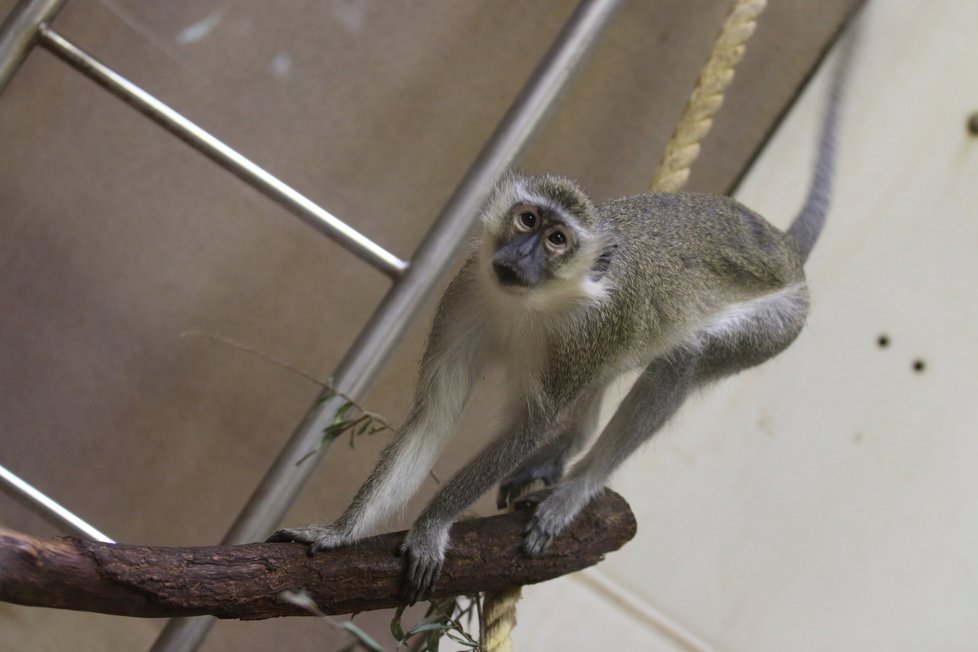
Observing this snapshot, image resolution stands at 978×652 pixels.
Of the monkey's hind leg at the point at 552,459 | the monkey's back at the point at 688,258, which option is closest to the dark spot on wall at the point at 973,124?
the monkey's back at the point at 688,258

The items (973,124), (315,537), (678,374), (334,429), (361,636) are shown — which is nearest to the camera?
(361,636)

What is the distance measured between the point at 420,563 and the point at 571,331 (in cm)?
66

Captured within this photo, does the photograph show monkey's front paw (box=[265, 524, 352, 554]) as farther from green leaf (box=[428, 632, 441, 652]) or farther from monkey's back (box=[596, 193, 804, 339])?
monkey's back (box=[596, 193, 804, 339])

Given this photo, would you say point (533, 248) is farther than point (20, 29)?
No

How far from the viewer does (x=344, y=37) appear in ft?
10.5

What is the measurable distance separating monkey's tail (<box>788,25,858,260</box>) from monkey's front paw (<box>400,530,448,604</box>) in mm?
1565

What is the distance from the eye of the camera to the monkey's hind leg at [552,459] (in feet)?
8.71

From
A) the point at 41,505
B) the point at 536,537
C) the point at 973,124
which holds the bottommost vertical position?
the point at 41,505

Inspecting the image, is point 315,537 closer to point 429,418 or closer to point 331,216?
point 429,418

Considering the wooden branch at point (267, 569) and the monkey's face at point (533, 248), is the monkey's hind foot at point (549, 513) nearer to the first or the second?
the wooden branch at point (267, 569)

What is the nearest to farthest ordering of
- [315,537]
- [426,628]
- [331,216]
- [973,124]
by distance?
[315,537] → [426,628] → [331,216] → [973,124]

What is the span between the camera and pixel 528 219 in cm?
209

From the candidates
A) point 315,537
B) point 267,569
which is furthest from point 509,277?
point 267,569

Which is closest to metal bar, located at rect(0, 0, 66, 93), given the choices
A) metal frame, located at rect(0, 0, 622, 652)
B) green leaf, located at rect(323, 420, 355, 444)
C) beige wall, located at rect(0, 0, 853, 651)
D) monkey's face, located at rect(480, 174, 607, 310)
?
metal frame, located at rect(0, 0, 622, 652)
